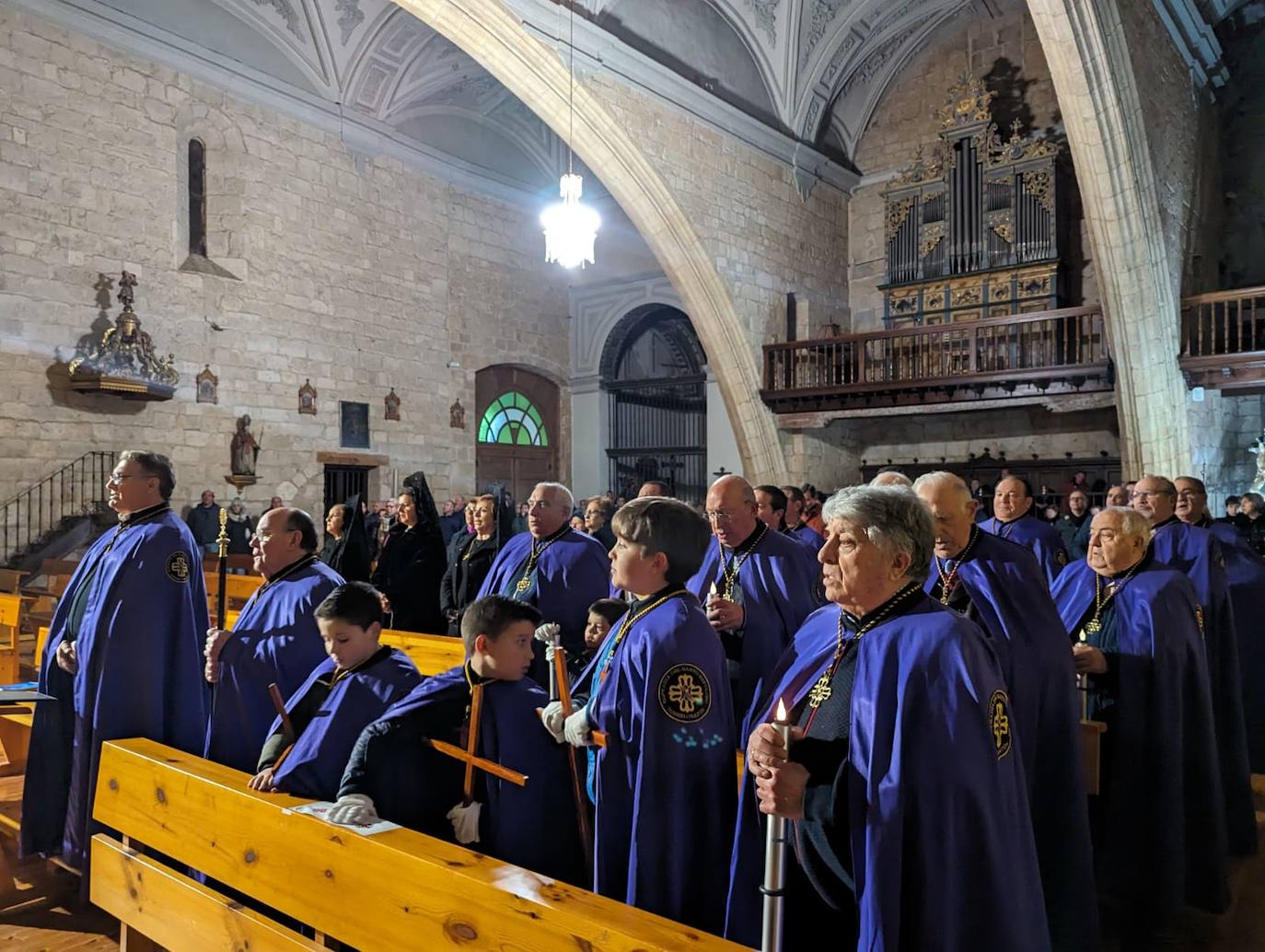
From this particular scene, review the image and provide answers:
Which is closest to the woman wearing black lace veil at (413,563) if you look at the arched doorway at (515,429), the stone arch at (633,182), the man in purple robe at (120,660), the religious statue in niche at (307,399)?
the man in purple robe at (120,660)

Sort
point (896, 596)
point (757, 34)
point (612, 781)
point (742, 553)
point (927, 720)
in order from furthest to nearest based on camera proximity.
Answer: point (757, 34) → point (742, 553) → point (612, 781) → point (896, 596) → point (927, 720)

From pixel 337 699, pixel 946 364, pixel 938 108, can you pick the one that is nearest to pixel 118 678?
pixel 337 699

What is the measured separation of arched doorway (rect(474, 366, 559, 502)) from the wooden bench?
12069 mm

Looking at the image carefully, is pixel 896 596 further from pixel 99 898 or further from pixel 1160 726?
pixel 99 898

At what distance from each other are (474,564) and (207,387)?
9091 millimetres

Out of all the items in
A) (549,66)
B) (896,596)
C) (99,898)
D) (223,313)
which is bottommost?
(99,898)

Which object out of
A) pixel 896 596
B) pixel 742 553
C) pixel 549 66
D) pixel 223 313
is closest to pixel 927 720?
pixel 896 596

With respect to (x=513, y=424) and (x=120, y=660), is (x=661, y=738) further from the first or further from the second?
(x=513, y=424)

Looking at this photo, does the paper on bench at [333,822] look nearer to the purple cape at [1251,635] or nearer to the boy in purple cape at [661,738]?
the boy in purple cape at [661,738]

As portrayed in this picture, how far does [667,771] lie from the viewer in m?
2.38

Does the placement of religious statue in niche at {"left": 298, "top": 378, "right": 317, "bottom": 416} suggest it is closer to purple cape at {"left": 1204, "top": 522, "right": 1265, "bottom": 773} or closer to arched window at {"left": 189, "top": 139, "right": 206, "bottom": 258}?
arched window at {"left": 189, "top": 139, "right": 206, "bottom": 258}

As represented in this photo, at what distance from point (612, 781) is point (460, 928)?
0.58 meters

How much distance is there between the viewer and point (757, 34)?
1395cm

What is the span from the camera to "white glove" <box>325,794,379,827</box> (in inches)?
90.7
